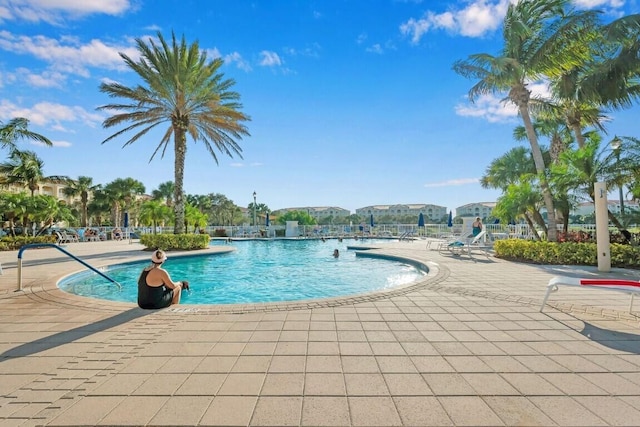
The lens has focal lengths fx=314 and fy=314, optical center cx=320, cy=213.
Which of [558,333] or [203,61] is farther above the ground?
[203,61]

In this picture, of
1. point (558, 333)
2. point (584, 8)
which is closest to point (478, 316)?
point (558, 333)

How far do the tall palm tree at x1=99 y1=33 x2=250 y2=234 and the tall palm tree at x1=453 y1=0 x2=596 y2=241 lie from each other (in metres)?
11.3

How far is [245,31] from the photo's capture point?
1012 cm

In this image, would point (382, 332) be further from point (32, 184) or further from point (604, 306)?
point (32, 184)

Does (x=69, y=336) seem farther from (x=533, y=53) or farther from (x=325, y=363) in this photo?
(x=533, y=53)

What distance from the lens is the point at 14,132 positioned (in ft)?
48.6

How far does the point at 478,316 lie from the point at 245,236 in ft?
78.5

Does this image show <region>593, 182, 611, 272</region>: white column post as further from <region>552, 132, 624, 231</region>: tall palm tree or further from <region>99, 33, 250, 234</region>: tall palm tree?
<region>99, 33, 250, 234</region>: tall palm tree

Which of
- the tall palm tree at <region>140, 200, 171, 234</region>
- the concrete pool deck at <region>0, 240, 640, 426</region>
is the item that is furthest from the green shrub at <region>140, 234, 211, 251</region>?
the concrete pool deck at <region>0, 240, 640, 426</region>

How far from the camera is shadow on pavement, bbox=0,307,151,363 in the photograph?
10.4 ft

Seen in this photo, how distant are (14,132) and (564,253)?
22.9 m

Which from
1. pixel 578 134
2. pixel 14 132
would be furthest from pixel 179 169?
pixel 578 134

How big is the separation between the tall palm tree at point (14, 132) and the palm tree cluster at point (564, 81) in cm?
1995

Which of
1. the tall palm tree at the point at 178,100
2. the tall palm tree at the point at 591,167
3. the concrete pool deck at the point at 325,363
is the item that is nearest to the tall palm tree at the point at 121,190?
the tall palm tree at the point at 178,100
